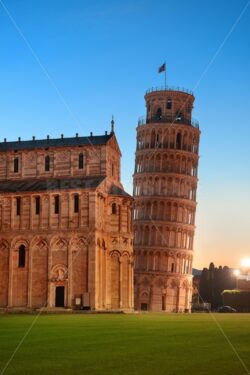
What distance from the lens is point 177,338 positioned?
24.0 metres

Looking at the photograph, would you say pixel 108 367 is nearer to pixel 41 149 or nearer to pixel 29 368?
pixel 29 368

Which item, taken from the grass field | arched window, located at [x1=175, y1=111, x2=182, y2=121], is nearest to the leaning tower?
arched window, located at [x1=175, y1=111, x2=182, y2=121]

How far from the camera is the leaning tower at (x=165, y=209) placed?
381 feet

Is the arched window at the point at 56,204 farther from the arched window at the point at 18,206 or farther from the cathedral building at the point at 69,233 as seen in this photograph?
the arched window at the point at 18,206

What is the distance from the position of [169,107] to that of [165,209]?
60.1 ft

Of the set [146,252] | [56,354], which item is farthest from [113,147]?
[56,354]

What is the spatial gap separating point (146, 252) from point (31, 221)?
145 feet

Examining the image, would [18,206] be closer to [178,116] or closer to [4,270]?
[4,270]

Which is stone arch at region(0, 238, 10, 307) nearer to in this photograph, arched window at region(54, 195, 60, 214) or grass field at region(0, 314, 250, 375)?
arched window at region(54, 195, 60, 214)

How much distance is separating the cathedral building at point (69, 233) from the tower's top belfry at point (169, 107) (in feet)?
143

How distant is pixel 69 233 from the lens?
73688 mm

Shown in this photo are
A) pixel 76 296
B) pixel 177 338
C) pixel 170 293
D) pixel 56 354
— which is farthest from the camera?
pixel 170 293

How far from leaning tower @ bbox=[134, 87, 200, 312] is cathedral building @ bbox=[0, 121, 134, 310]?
38130mm

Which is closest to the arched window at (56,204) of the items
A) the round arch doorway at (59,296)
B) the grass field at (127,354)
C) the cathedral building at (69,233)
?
the cathedral building at (69,233)
